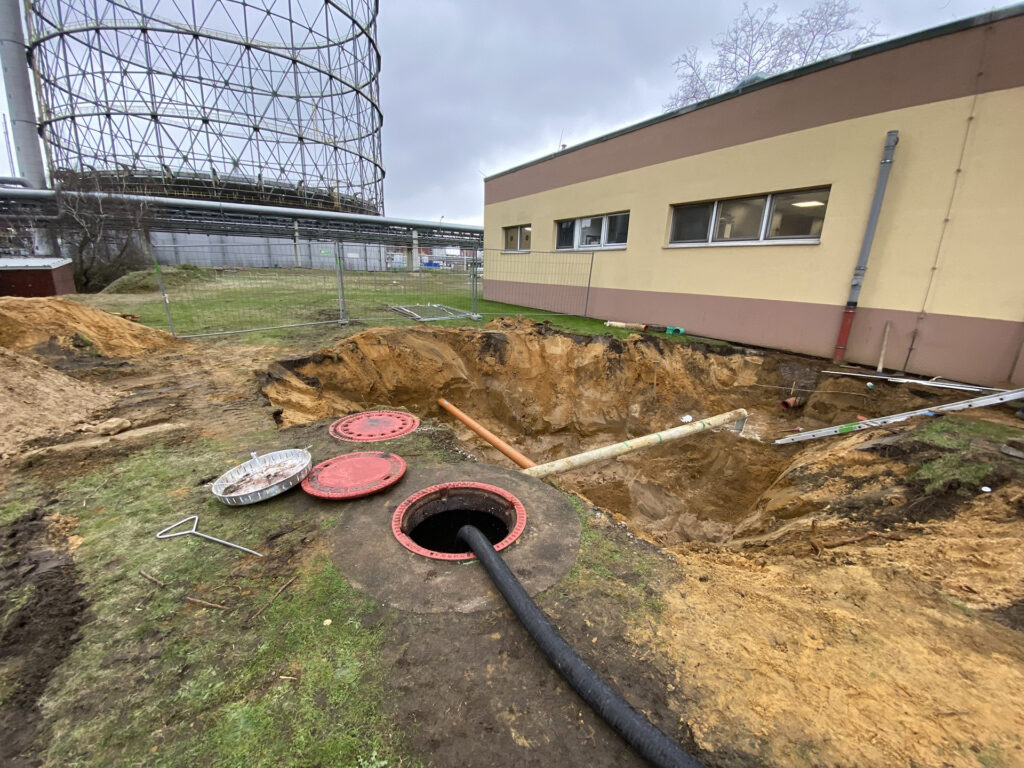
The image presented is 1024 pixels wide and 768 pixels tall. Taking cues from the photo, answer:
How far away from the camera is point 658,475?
287 inches

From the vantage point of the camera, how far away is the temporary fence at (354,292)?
9.87 m

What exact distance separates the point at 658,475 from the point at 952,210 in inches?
235

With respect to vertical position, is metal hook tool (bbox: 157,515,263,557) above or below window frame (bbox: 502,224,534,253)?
below

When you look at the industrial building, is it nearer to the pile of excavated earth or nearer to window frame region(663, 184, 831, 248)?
window frame region(663, 184, 831, 248)

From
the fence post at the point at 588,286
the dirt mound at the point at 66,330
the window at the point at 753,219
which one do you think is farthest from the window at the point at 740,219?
the dirt mound at the point at 66,330

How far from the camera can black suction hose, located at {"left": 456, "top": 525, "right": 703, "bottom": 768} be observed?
4.82ft

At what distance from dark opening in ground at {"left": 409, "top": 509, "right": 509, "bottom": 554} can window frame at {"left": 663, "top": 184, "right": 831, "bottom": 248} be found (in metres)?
7.82

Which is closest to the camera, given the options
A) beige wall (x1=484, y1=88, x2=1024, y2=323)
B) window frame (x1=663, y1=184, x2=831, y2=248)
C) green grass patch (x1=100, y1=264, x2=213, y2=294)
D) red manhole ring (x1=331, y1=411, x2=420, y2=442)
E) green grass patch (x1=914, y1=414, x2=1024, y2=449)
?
green grass patch (x1=914, y1=414, x2=1024, y2=449)

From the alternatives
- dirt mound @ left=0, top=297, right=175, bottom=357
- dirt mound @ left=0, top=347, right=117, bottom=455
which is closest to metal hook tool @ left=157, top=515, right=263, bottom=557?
dirt mound @ left=0, top=347, right=117, bottom=455

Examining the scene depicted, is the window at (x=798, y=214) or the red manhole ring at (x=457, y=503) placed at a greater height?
the window at (x=798, y=214)

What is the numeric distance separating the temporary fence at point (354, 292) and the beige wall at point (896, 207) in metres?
3.97

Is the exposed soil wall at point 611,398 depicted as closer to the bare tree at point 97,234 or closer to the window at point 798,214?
the window at point 798,214

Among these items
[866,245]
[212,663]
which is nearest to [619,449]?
[212,663]

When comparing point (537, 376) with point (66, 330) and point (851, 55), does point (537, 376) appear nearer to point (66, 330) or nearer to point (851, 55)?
point (851, 55)
